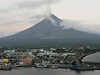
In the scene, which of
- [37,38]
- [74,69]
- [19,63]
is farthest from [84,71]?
[37,38]

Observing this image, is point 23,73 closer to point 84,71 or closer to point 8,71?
point 8,71

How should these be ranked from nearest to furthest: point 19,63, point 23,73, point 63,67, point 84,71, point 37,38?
point 23,73 < point 84,71 < point 63,67 < point 19,63 < point 37,38

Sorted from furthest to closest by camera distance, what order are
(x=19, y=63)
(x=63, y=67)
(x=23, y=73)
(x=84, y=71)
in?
(x=19, y=63) < (x=63, y=67) < (x=84, y=71) < (x=23, y=73)

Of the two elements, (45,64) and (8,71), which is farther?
(45,64)

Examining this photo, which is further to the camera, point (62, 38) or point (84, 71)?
point (62, 38)

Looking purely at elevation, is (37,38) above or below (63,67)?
above

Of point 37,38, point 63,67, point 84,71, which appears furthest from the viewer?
point 37,38

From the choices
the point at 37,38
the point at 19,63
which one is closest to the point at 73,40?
the point at 37,38

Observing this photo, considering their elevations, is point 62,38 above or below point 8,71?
above

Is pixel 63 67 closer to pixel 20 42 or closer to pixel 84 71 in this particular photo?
pixel 84 71
